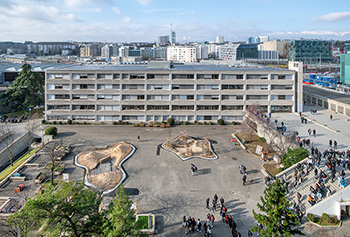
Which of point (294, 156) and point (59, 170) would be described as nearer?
point (294, 156)

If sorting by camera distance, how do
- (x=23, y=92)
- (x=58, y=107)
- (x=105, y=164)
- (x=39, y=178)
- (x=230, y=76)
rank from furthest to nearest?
(x=23, y=92), (x=58, y=107), (x=230, y=76), (x=105, y=164), (x=39, y=178)

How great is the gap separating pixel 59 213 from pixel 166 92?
166 feet

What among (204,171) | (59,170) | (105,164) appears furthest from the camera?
(105,164)

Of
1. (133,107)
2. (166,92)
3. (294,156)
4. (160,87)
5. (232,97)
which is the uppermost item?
(160,87)

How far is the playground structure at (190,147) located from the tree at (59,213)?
1026 inches

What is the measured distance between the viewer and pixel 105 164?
4456 cm

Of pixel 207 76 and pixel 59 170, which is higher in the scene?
pixel 207 76

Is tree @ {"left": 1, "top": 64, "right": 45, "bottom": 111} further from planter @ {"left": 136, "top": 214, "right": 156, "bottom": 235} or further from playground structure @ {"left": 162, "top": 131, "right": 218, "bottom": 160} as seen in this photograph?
Result: planter @ {"left": 136, "top": 214, "right": 156, "bottom": 235}

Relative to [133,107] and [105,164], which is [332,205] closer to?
[105,164]

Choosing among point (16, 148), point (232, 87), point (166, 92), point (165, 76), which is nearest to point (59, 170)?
point (16, 148)

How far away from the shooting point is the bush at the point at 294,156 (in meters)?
38.6

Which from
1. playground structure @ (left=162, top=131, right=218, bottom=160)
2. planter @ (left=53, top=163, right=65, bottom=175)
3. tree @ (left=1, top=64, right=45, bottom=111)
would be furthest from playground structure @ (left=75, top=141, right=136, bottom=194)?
tree @ (left=1, top=64, right=45, bottom=111)

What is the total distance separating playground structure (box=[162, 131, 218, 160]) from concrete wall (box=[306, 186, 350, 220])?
19.0 m

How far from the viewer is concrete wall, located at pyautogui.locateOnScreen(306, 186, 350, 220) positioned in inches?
1211
